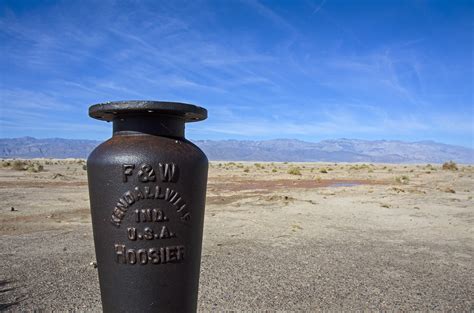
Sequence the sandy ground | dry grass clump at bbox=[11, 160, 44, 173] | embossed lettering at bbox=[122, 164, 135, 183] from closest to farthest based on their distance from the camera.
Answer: embossed lettering at bbox=[122, 164, 135, 183], the sandy ground, dry grass clump at bbox=[11, 160, 44, 173]

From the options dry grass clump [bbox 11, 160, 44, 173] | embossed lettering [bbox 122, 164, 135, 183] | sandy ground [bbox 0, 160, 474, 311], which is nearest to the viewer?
embossed lettering [bbox 122, 164, 135, 183]

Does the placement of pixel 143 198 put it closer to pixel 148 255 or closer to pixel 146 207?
pixel 146 207

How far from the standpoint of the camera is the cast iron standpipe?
2232 millimetres

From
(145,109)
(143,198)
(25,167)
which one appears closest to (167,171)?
(143,198)

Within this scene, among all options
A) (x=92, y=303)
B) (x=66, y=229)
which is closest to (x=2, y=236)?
(x=66, y=229)

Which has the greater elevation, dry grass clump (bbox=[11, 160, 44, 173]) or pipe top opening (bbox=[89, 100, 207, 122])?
pipe top opening (bbox=[89, 100, 207, 122])

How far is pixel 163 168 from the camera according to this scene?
223 centimetres

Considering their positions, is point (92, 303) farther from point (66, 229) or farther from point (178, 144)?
point (66, 229)

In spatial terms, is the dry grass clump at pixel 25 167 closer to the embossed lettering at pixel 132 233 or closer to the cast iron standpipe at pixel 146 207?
the cast iron standpipe at pixel 146 207

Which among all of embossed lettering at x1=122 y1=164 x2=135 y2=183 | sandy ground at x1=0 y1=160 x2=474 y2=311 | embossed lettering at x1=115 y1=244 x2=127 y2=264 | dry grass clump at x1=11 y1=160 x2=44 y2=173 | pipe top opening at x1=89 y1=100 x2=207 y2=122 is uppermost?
pipe top opening at x1=89 y1=100 x2=207 y2=122

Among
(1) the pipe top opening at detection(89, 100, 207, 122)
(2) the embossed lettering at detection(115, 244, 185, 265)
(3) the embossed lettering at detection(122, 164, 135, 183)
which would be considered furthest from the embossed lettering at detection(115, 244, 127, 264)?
(1) the pipe top opening at detection(89, 100, 207, 122)

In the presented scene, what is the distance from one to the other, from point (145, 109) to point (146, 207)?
55 centimetres

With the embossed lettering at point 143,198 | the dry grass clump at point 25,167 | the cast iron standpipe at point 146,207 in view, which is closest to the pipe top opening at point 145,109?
the cast iron standpipe at point 146,207

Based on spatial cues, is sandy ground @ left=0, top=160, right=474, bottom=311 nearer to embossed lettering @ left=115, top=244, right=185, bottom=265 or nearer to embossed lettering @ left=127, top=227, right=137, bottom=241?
embossed lettering @ left=115, top=244, right=185, bottom=265
